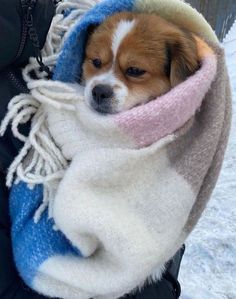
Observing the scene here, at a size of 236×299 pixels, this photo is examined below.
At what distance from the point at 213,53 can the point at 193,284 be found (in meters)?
1.67

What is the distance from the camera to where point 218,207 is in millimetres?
3477

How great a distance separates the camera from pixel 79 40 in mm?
1668

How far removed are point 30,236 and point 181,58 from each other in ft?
2.54

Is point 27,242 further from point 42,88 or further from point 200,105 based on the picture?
point 200,105

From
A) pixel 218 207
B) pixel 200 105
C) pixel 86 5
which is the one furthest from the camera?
pixel 218 207

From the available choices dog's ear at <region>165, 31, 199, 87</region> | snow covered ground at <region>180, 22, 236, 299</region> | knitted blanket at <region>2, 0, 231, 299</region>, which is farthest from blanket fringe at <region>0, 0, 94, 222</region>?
snow covered ground at <region>180, 22, 236, 299</region>

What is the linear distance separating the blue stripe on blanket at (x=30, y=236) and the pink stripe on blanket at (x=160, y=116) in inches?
12.7

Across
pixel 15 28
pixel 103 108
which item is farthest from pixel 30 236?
pixel 15 28

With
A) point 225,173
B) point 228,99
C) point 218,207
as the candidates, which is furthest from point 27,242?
point 225,173

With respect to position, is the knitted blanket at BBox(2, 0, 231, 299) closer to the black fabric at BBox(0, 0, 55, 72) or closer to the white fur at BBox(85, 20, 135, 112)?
the black fabric at BBox(0, 0, 55, 72)

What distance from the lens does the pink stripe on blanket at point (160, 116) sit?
1424mm

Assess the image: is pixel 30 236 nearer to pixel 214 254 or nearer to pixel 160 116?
pixel 160 116

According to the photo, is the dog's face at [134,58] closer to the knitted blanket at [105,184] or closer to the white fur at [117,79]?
the white fur at [117,79]

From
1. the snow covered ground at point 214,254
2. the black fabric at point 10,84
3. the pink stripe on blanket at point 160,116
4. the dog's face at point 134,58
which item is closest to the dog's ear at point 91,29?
the dog's face at point 134,58
